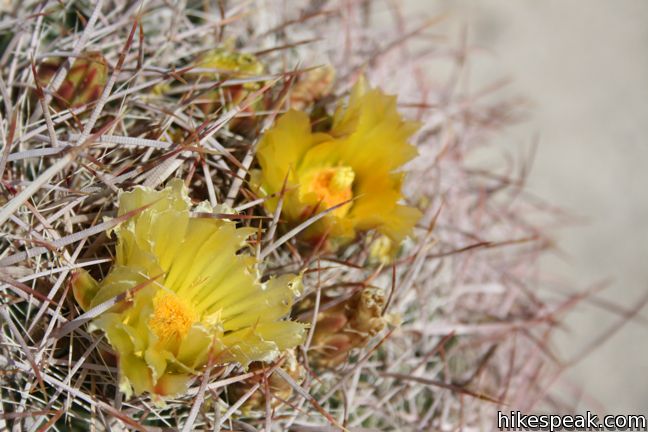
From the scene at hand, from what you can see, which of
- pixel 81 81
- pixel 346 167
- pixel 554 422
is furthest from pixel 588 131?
pixel 81 81

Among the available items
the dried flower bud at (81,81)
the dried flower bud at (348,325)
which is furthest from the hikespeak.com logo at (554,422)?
the dried flower bud at (81,81)

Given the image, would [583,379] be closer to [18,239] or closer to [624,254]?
[624,254]

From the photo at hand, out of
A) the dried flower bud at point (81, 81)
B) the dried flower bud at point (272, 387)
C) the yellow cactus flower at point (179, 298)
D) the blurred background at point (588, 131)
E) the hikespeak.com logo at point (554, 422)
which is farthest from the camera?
the blurred background at point (588, 131)

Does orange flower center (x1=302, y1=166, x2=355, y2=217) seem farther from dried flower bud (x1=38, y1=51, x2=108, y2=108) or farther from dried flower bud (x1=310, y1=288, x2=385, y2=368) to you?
dried flower bud (x1=38, y1=51, x2=108, y2=108)

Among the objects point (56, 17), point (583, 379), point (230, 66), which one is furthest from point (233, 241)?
point (583, 379)

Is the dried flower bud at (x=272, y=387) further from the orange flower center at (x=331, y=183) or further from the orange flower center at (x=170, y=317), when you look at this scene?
the orange flower center at (x=331, y=183)

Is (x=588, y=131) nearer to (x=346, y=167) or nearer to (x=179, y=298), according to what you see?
(x=346, y=167)

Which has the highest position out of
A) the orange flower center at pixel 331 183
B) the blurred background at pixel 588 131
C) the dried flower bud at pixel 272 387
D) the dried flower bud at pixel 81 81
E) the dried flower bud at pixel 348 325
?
the blurred background at pixel 588 131
